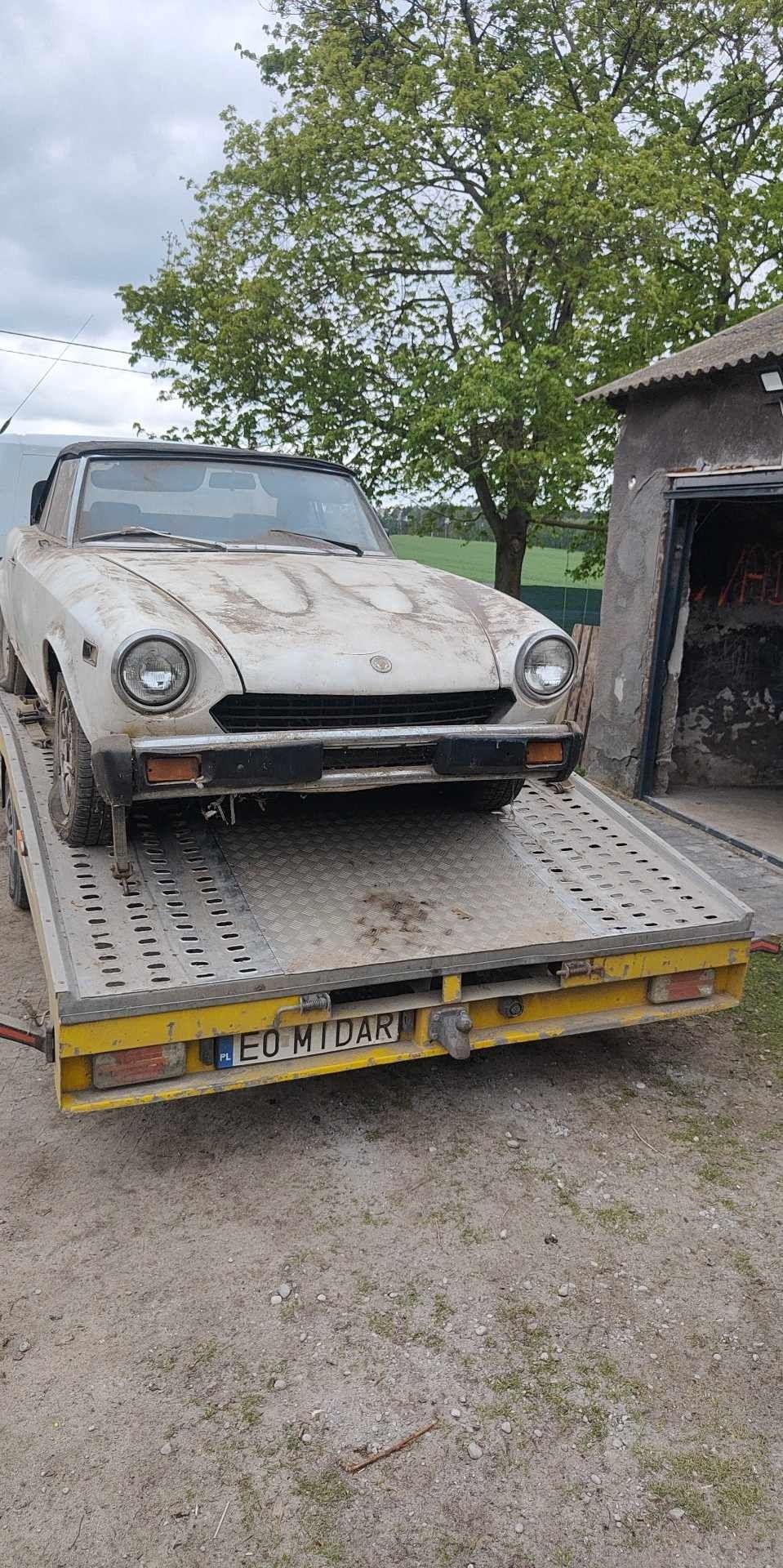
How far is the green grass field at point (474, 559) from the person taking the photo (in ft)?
61.2

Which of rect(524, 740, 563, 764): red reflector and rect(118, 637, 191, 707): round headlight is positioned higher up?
rect(118, 637, 191, 707): round headlight

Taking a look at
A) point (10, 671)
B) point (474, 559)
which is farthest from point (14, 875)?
point (474, 559)

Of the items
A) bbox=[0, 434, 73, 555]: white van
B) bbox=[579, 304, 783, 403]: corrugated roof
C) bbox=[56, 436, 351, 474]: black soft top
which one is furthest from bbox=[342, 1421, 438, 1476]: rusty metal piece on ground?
bbox=[0, 434, 73, 555]: white van

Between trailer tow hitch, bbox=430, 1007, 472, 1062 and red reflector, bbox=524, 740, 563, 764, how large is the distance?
94 cm

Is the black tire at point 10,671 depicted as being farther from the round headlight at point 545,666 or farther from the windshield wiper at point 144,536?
the round headlight at point 545,666

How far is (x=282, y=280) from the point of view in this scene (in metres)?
14.4

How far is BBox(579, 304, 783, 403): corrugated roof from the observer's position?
702cm

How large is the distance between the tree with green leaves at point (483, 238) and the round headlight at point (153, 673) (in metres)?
9.68

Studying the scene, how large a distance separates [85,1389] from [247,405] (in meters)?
14.5

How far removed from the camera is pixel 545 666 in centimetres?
395

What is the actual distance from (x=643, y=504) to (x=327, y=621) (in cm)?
555

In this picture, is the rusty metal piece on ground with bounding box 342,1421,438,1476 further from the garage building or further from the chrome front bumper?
the garage building

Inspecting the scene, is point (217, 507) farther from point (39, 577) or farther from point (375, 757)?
point (375, 757)

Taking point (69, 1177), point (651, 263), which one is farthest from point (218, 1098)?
point (651, 263)
